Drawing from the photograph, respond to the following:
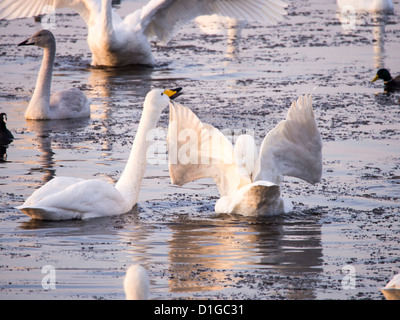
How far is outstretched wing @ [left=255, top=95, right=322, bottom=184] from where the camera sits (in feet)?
27.9

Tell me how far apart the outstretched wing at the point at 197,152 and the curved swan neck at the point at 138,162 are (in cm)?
27

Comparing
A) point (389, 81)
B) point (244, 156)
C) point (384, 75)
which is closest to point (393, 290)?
point (244, 156)

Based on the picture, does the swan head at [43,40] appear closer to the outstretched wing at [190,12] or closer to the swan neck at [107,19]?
the outstretched wing at [190,12]

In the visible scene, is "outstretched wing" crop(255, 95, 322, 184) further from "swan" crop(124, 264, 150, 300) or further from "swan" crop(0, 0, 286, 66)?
"swan" crop(0, 0, 286, 66)

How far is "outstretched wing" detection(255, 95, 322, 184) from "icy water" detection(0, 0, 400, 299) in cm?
35

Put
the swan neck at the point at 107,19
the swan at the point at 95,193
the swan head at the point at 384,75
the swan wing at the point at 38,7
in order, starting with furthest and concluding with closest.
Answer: the swan neck at the point at 107,19
the swan wing at the point at 38,7
the swan head at the point at 384,75
the swan at the point at 95,193

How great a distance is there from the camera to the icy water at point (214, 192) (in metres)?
6.55

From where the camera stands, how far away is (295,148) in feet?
28.5

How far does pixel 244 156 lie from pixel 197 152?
0.48m

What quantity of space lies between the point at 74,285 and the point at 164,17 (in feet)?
38.3

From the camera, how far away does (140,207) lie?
346 inches

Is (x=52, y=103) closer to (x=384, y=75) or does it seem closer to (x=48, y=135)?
(x=48, y=135)

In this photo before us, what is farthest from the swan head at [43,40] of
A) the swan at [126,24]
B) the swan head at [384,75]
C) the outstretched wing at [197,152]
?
the swan head at [384,75]

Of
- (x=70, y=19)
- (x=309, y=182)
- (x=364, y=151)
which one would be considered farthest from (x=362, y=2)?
(x=309, y=182)
